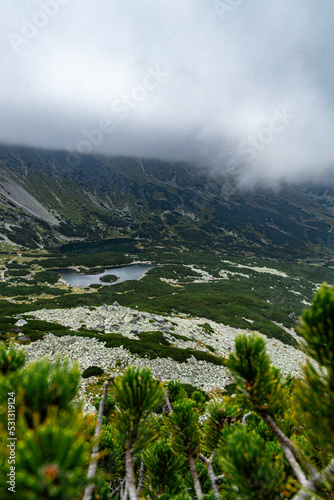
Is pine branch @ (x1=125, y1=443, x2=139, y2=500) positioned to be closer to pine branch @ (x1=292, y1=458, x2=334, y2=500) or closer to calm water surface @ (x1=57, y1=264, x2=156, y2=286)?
pine branch @ (x1=292, y1=458, x2=334, y2=500)

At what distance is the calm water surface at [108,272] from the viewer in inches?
2704

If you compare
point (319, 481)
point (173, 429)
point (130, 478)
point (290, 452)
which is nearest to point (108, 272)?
point (173, 429)

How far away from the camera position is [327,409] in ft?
5.42

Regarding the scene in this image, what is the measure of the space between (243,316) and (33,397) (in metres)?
51.3

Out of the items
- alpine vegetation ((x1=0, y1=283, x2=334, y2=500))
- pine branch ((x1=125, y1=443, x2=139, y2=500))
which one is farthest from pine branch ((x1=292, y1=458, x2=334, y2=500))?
pine branch ((x1=125, y1=443, x2=139, y2=500))

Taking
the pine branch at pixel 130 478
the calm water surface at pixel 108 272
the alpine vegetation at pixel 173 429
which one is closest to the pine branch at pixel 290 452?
the alpine vegetation at pixel 173 429

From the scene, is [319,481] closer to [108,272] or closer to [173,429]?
[173,429]

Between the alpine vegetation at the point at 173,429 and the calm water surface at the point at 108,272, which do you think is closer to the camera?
the alpine vegetation at the point at 173,429

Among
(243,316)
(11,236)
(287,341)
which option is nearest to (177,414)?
(287,341)

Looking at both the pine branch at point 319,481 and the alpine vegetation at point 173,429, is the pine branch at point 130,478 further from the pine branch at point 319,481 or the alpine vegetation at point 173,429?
the pine branch at point 319,481

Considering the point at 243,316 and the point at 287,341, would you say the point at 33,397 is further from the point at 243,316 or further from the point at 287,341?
the point at 243,316

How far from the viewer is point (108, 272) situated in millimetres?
83750

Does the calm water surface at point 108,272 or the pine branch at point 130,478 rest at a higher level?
the pine branch at point 130,478

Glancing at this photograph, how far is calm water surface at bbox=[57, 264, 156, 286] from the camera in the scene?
6869 centimetres
